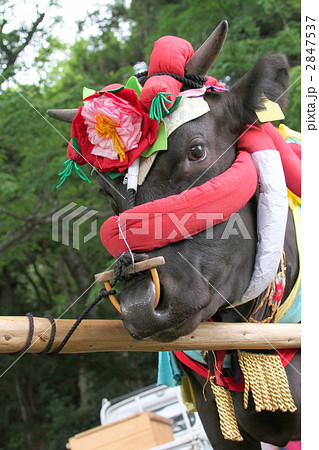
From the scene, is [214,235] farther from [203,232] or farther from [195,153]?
[195,153]

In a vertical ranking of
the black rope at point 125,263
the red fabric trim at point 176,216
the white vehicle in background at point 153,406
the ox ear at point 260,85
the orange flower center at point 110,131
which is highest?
the ox ear at point 260,85

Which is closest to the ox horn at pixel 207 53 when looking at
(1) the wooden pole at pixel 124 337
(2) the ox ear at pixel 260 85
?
(2) the ox ear at pixel 260 85

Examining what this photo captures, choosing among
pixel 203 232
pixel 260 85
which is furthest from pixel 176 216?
pixel 260 85

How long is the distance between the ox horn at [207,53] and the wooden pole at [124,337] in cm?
122

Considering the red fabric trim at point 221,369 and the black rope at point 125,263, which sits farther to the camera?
the red fabric trim at point 221,369

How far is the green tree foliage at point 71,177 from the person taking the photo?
6.92 metres

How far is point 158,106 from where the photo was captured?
2172mm

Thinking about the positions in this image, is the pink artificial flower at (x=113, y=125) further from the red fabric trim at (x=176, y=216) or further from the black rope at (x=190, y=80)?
the red fabric trim at (x=176, y=216)

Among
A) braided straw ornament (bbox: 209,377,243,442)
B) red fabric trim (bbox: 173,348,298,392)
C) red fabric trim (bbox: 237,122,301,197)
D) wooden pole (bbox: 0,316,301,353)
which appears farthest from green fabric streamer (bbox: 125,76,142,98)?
braided straw ornament (bbox: 209,377,243,442)

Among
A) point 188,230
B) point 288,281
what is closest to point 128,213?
point 188,230

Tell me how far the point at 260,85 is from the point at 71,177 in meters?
4.74

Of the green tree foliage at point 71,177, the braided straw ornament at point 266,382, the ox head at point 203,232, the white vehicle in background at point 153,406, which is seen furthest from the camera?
the green tree foliage at point 71,177

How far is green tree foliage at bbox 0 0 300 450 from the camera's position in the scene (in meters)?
6.92

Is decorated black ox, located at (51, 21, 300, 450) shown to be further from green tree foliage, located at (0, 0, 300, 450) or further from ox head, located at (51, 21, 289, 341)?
green tree foliage, located at (0, 0, 300, 450)
